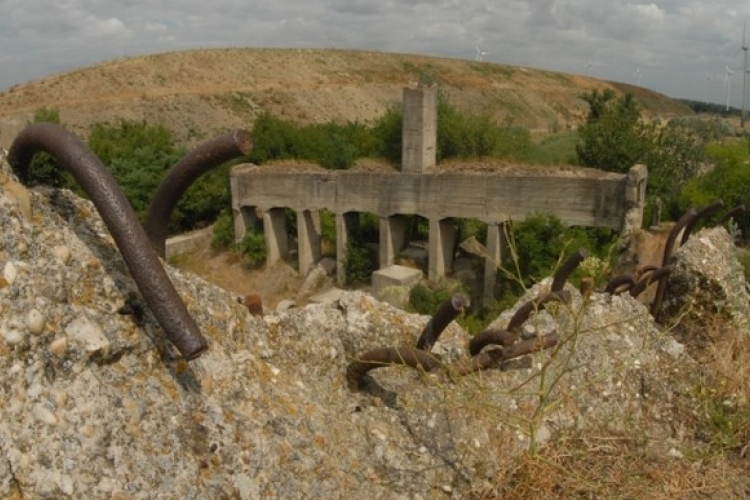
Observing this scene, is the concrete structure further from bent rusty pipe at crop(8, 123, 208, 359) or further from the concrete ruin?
bent rusty pipe at crop(8, 123, 208, 359)

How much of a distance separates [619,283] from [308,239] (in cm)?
2049

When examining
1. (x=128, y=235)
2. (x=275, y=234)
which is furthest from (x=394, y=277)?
(x=128, y=235)

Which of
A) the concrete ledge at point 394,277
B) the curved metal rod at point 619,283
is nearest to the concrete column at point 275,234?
the concrete ledge at point 394,277

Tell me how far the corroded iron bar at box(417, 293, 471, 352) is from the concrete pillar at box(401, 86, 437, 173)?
63.1 ft

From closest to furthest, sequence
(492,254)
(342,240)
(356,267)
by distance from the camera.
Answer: (492,254) → (356,267) → (342,240)

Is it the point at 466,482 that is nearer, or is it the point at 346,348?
the point at 466,482

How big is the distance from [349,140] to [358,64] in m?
57.3

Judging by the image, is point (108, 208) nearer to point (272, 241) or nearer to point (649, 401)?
point (649, 401)

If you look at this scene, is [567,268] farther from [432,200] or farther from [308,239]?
[308,239]

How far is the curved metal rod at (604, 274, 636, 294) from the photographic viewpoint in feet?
14.3

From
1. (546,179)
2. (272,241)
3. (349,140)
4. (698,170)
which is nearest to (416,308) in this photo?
(546,179)

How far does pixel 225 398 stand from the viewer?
230 centimetres

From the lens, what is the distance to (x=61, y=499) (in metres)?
1.68

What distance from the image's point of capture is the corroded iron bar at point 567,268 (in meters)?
3.61
